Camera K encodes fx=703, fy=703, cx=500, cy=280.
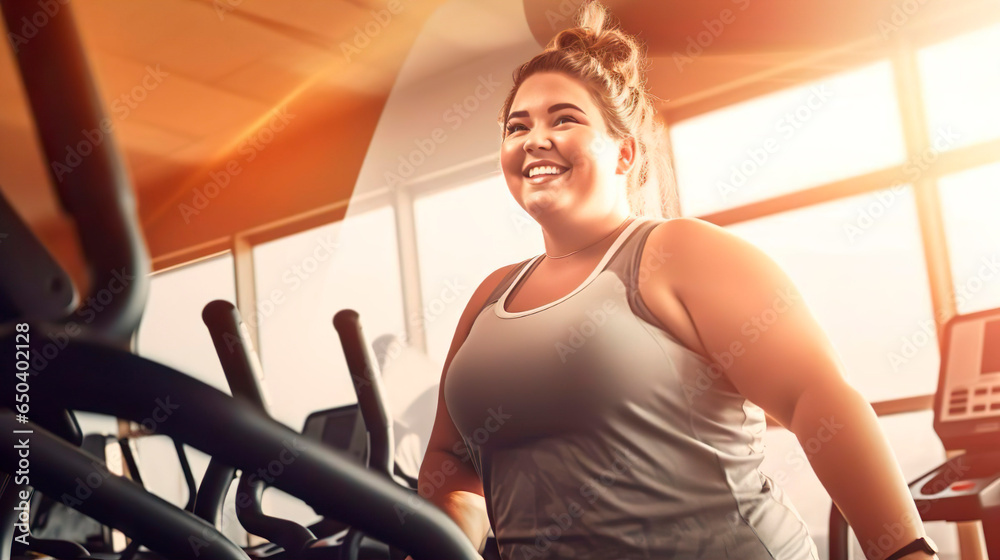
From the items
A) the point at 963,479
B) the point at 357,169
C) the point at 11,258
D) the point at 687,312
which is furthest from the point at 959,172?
the point at 357,169

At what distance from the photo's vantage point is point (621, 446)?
3.03 ft

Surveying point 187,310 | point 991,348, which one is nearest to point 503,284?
point 991,348

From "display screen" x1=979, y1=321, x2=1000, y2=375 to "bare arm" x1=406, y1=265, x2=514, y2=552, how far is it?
103cm

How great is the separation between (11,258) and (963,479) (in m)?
1.53

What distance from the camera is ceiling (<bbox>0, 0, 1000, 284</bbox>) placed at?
A: 2059mm

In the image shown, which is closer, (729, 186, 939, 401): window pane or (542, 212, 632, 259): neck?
(542, 212, 632, 259): neck


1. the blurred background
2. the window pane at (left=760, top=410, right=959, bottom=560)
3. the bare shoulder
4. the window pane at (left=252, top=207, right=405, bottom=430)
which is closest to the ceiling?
the blurred background

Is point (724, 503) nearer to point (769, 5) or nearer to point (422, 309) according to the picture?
point (769, 5)

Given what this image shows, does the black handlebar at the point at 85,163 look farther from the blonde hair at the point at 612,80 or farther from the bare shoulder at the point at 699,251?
the blonde hair at the point at 612,80

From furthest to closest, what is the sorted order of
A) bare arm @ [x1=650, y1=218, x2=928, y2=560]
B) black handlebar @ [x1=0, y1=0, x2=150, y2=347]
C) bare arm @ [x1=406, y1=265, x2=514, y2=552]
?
bare arm @ [x1=406, y1=265, x2=514, y2=552], bare arm @ [x1=650, y1=218, x2=928, y2=560], black handlebar @ [x1=0, y1=0, x2=150, y2=347]

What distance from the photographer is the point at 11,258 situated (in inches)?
11.7

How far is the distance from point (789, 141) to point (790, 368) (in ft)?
4.98

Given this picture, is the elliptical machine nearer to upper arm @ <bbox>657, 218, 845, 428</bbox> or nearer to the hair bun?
upper arm @ <bbox>657, 218, 845, 428</bbox>

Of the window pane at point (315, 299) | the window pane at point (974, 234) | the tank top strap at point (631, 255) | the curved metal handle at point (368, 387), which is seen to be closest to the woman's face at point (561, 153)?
the tank top strap at point (631, 255)
